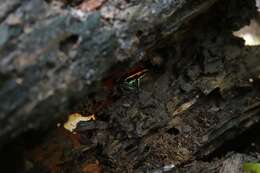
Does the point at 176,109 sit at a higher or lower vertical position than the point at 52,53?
lower

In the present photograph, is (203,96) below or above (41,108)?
below

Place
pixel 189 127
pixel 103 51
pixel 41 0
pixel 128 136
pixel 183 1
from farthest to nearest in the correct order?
1. pixel 189 127
2. pixel 128 136
3. pixel 183 1
4. pixel 103 51
5. pixel 41 0

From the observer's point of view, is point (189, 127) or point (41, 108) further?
point (189, 127)

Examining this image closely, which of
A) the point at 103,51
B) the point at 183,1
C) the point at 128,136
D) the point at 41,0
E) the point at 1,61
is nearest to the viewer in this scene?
the point at 1,61

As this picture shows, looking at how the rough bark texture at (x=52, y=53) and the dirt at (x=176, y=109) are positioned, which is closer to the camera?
the rough bark texture at (x=52, y=53)

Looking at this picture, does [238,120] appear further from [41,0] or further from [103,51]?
[41,0]

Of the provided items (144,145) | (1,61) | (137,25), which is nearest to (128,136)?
(144,145)

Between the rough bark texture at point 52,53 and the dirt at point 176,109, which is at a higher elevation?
the rough bark texture at point 52,53

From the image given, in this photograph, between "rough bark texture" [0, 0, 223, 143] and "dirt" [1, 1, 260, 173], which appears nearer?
"rough bark texture" [0, 0, 223, 143]

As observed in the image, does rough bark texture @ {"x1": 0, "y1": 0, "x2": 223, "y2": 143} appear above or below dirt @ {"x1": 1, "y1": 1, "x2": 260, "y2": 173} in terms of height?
above

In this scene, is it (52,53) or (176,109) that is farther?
(176,109)

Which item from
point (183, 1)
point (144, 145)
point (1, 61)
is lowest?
point (144, 145)
